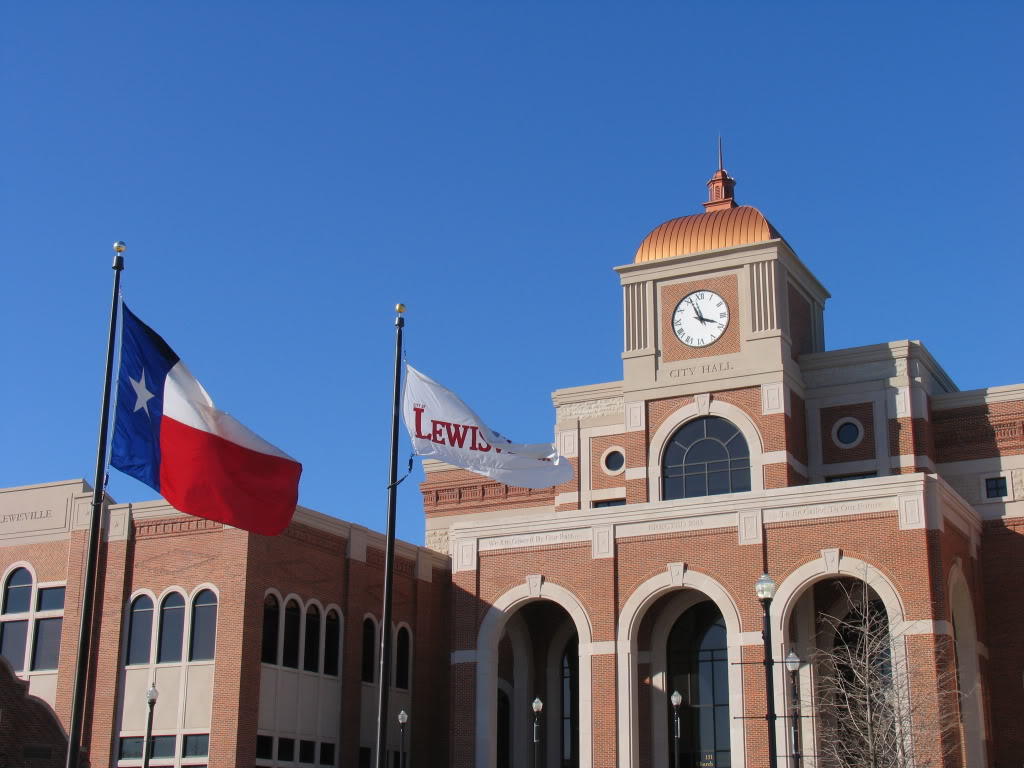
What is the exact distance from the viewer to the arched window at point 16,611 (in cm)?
4200

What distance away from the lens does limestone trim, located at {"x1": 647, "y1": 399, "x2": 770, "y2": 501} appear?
152 feet

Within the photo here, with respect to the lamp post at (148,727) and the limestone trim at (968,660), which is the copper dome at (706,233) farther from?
the lamp post at (148,727)

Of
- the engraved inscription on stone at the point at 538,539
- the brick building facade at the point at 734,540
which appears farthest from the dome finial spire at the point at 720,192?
the engraved inscription on stone at the point at 538,539

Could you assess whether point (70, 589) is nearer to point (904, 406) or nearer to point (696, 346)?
point (696, 346)

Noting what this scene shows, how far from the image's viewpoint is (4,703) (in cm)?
3716

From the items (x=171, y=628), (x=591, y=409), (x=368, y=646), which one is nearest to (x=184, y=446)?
(x=171, y=628)

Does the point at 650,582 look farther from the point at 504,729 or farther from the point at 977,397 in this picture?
the point at 977,397

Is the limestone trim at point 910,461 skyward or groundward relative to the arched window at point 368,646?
skyward

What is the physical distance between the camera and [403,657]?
46.5 metres

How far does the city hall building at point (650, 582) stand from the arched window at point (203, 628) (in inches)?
2.7

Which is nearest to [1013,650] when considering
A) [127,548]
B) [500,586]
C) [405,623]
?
[500,586]

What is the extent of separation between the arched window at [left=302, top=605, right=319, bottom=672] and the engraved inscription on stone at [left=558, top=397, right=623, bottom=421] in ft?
46.5

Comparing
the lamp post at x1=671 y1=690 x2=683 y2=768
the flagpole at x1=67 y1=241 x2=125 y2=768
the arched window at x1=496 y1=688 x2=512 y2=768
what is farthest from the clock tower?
the flagpole at x1=67 y1=241 x2=125 y2=768

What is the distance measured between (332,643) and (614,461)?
13.2 metres
